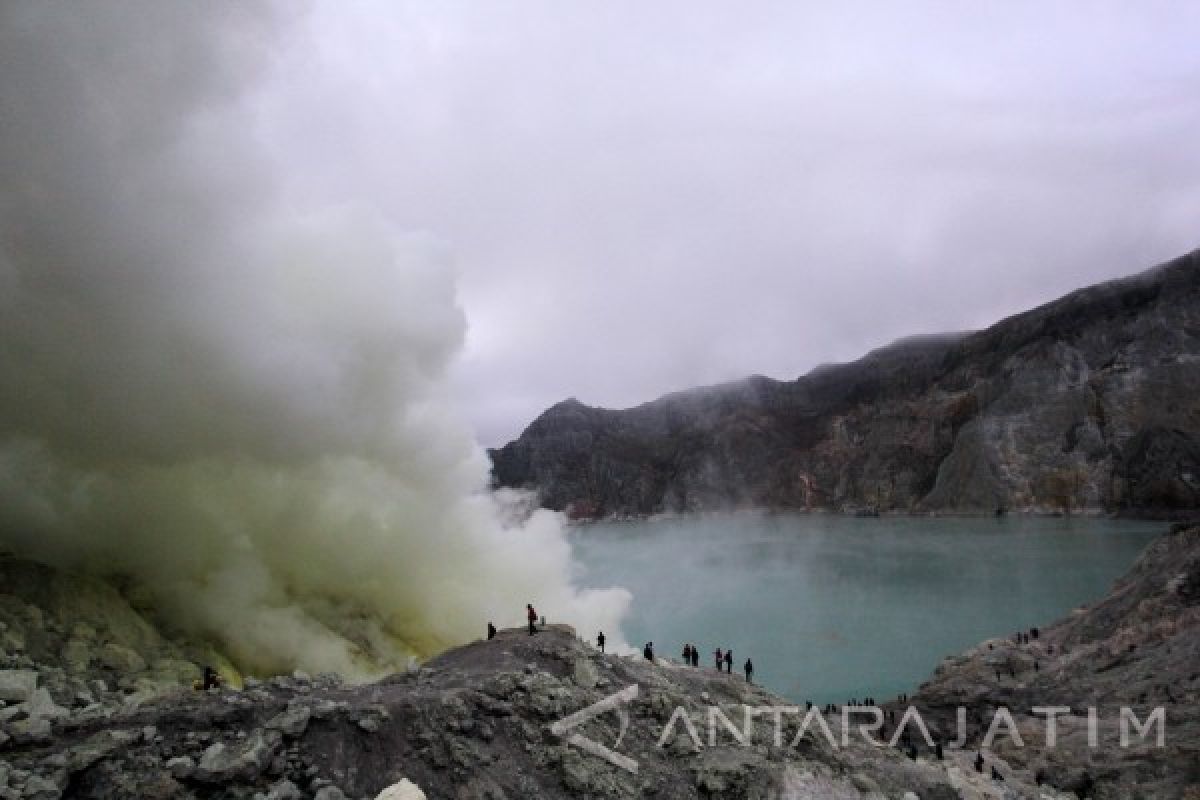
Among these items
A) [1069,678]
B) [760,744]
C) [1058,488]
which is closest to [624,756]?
[760,744]

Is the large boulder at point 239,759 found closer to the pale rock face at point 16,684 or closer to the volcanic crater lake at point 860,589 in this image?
the pale rock face at point 16,684

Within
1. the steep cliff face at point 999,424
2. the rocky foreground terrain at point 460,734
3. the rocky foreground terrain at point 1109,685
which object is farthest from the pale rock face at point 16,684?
the steep cliff face at point 999,424

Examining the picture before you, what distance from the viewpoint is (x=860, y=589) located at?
66.3 metres

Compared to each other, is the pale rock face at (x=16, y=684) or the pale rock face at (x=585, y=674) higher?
the pale rock face at (x=16, y=684)

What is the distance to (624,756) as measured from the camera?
13.1 m

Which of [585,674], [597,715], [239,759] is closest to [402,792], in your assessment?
[239,759]

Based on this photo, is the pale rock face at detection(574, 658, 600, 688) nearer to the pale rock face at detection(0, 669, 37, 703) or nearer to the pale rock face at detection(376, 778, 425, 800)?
the pale rock face at detection(376, 778, 425, 800)

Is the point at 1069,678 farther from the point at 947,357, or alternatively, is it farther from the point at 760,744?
the point at 947,357

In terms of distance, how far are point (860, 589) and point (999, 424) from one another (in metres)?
81.2

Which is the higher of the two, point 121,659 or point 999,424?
point 999,424

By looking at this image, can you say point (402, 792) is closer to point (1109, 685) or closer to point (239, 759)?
point (239, 759)

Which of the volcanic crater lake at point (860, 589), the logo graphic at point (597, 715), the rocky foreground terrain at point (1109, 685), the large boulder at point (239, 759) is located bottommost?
the volcanic crater lake at point (860, 589)

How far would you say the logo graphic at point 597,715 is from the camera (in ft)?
42.4

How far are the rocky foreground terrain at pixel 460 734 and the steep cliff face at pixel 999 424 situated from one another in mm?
104600
